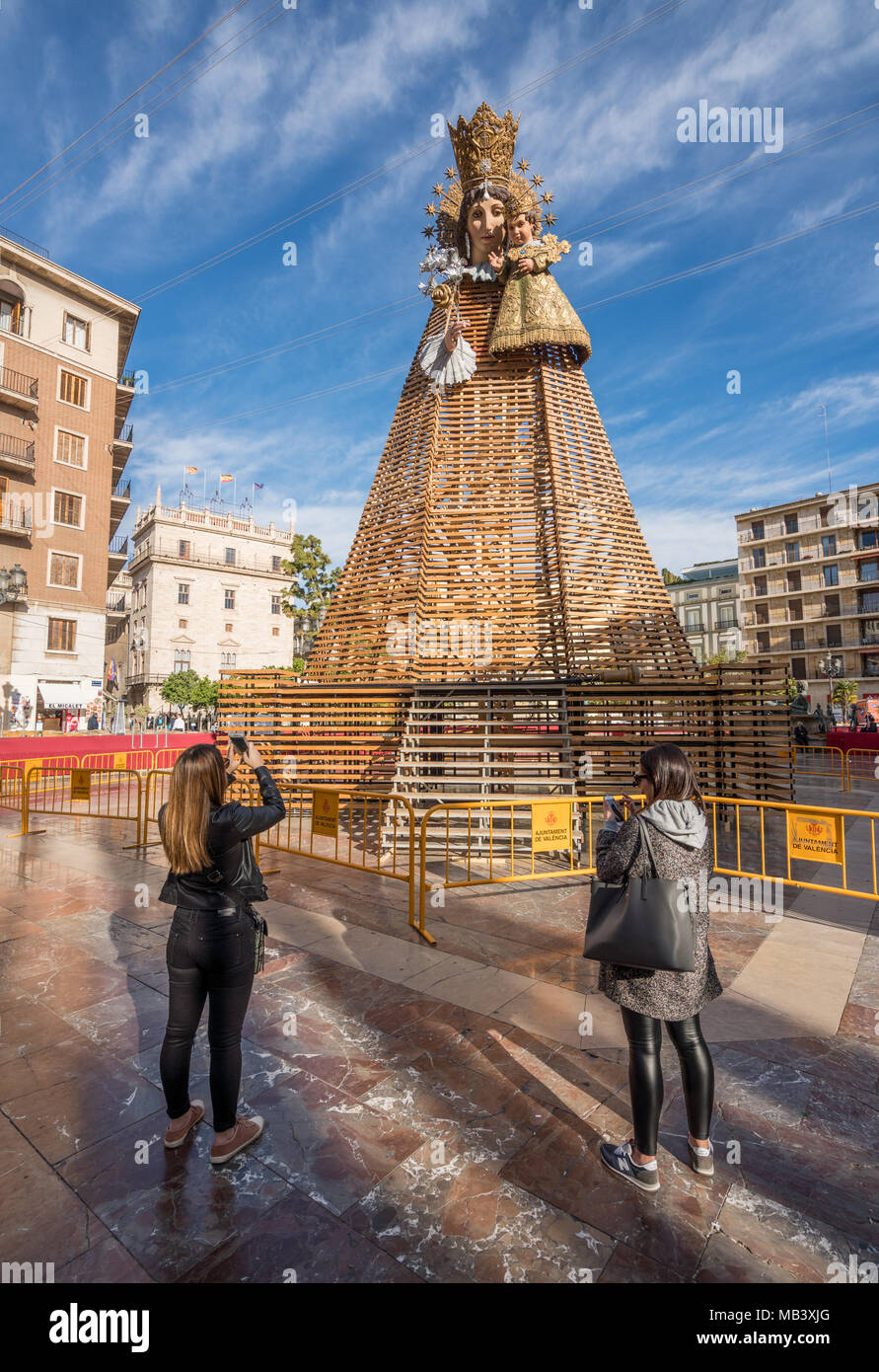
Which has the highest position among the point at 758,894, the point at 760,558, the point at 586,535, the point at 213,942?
the point at 760,558

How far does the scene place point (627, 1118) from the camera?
A: 2.75 meters

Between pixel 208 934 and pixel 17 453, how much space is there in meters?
28.9

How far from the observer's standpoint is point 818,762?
1959 cm

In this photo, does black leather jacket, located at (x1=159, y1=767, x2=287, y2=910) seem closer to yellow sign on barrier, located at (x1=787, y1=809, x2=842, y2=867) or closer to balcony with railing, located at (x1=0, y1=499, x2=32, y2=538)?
yellow sign on barrier, located at (x1=787, y1=809, x2=842, y2=867)

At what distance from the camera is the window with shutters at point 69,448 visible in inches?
997

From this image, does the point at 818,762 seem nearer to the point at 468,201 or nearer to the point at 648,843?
the point at 468,201

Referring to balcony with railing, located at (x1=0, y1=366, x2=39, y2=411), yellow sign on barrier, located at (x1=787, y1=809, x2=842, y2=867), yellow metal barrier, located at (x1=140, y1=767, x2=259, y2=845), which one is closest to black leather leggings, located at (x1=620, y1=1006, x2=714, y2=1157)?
yellow sign on barrier, located at (x1=787, y1=809, x2=842, y2=867)

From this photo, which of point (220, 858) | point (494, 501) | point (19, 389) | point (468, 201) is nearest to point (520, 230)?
point (468, 201)

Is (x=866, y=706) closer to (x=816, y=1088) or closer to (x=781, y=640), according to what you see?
(x=781, y=640)

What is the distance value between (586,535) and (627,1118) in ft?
33.0

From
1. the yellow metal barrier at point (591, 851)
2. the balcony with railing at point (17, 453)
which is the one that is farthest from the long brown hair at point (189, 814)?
the balcony with railing at point (17, 453)

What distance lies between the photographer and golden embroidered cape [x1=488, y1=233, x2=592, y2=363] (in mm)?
12125

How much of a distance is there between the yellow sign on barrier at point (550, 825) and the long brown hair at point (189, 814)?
369cm
